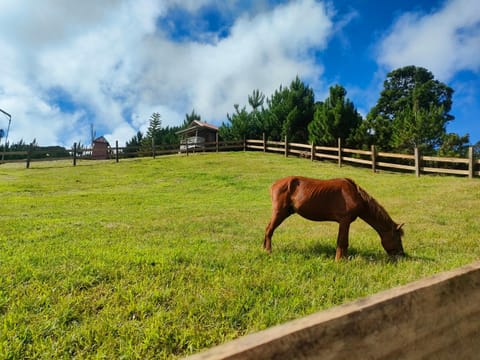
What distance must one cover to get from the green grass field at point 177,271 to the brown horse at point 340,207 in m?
0.31

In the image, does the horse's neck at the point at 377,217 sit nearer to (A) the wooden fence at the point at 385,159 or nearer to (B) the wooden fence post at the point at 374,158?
(A) the wooden fence at the point at 385,159

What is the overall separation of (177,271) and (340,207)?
2.19 metres

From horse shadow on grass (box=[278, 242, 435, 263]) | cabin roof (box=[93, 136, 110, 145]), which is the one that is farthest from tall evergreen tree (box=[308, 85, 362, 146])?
cabin roof (box=[93, 136, 110, 145])

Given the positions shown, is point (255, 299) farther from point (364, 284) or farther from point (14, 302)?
point (14, 302)

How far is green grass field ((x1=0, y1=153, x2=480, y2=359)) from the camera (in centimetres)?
230

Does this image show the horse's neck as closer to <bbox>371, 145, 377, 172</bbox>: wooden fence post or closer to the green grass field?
the green grass field

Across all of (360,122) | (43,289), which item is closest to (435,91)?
(360,122)

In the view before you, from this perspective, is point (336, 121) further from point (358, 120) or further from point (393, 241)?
point (393, 241)

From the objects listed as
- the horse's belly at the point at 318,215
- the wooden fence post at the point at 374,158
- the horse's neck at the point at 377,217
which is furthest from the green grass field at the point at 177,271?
the wooden fence post at the point at 374,158

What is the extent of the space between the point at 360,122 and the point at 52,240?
78.9ft

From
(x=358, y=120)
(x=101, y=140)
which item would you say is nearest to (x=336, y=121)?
(x=358, y=120)

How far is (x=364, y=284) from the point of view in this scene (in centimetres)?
323

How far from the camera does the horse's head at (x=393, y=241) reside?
4.15 meters

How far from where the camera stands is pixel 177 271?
11.4ft
